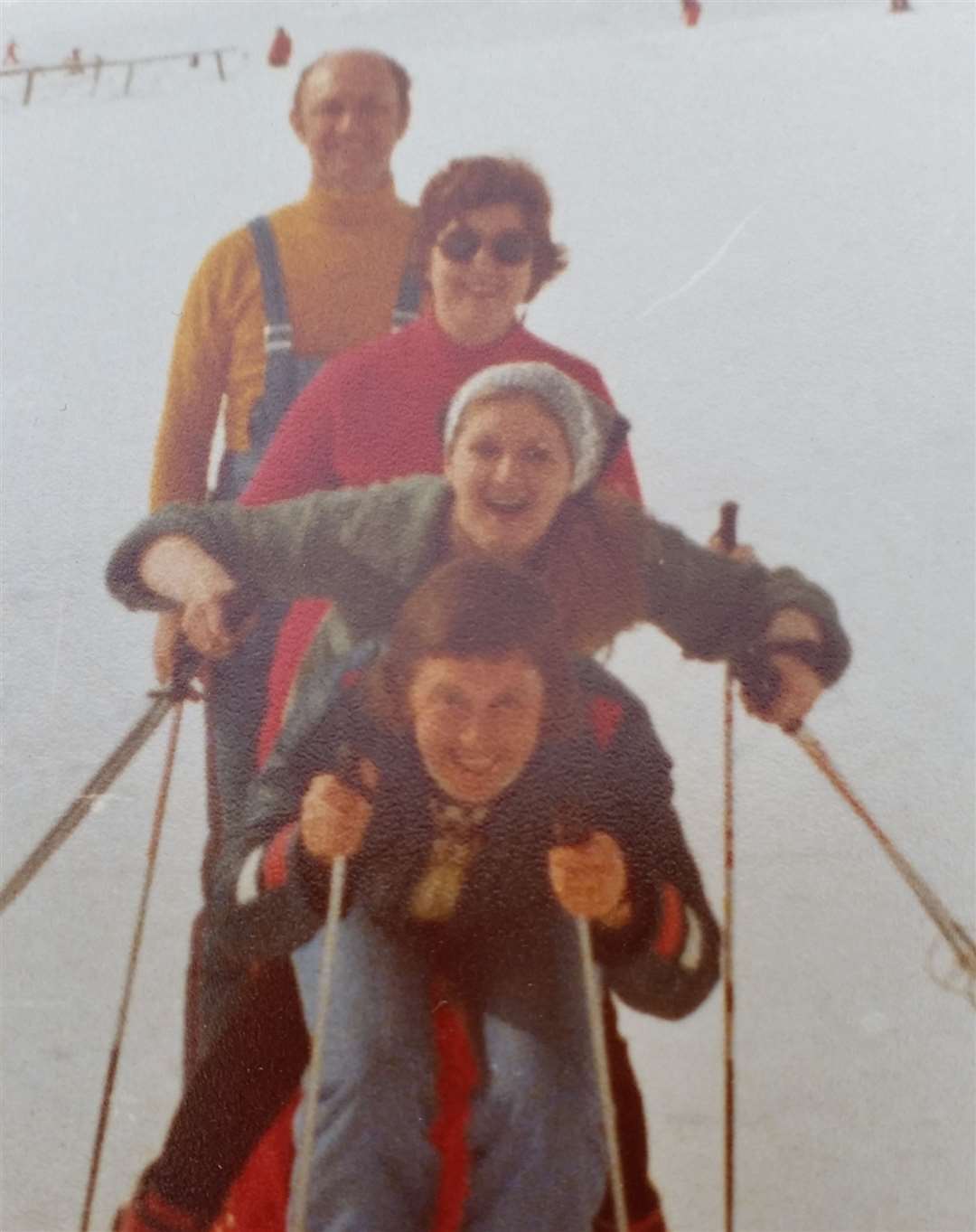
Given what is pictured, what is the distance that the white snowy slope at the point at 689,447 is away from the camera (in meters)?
3.21

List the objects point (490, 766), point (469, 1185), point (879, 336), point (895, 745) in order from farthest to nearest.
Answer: point (879, 336)
point (895, 745)
point (490, 766)
point (469, 1185)

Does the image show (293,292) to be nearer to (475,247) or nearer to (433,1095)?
(475,247)

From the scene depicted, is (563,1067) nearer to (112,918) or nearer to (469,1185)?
Result: (469,1185)

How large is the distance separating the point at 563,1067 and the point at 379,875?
493 millimetres

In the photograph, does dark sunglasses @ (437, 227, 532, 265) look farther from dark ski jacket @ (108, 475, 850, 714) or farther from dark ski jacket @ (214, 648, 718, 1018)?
dark ski jacket @ (214, 648, 718, 1018)

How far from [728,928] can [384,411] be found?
1.29 meters

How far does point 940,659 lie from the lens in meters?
3.40

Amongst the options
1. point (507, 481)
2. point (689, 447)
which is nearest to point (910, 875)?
point (689, 447)

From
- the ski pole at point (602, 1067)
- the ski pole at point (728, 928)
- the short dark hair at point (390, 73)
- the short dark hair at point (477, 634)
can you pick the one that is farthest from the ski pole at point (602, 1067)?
the short dark hair at point (390, 73)

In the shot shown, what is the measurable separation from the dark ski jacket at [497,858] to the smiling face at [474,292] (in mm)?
772

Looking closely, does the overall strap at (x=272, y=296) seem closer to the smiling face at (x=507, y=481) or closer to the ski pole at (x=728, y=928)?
the smiling face at (x=507, y=481)

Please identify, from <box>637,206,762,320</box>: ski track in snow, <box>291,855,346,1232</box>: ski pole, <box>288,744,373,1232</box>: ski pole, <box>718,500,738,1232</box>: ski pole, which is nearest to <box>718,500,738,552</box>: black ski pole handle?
<box>718,500,738,1232</box>: ski pole

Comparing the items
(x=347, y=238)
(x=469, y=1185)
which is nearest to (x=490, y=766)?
(x=469, y=1185)

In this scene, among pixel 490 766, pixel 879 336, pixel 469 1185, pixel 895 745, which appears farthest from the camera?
pixel 879 336
